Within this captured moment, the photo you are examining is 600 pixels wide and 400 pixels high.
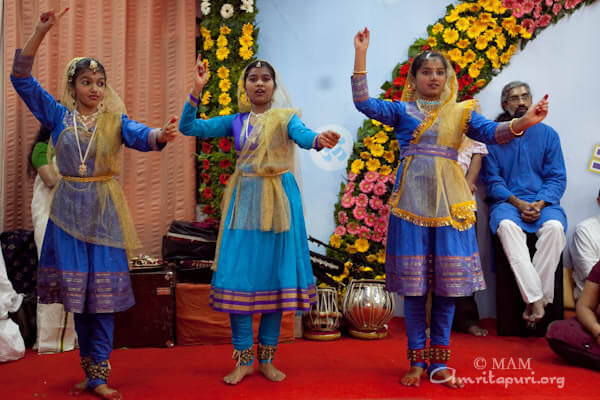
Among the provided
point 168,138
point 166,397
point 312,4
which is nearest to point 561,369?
point 166,397

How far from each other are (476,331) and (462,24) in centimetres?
227

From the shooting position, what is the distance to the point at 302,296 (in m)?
2.68

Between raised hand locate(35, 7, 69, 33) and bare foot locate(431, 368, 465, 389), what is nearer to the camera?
raised hand locate(35, 7, 69, 33)

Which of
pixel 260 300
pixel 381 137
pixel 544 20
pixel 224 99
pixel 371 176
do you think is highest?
pixel 544 20

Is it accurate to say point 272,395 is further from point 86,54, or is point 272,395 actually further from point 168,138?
point 86,54

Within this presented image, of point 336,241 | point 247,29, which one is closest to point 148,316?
point 336,241

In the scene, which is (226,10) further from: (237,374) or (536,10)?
(237,374)

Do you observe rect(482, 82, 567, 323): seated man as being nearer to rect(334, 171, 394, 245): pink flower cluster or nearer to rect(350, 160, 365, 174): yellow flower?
rect(334, 171, 394, 245): pink flower cluster

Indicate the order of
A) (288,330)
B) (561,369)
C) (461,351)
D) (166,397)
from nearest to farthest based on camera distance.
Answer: (166,397) → (561,369) → (461,351) → (288,330)

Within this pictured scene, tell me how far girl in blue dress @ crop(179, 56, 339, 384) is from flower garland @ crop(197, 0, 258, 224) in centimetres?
138

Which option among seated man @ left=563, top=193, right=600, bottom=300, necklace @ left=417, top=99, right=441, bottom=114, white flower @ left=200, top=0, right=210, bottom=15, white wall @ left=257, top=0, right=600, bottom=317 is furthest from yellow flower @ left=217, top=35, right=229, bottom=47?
seated man @ left=563, top=193, right=600, bottom=300

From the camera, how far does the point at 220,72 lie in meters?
4.19

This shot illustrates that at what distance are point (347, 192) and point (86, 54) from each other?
6.96 ft

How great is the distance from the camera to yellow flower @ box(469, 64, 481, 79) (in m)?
4.25
